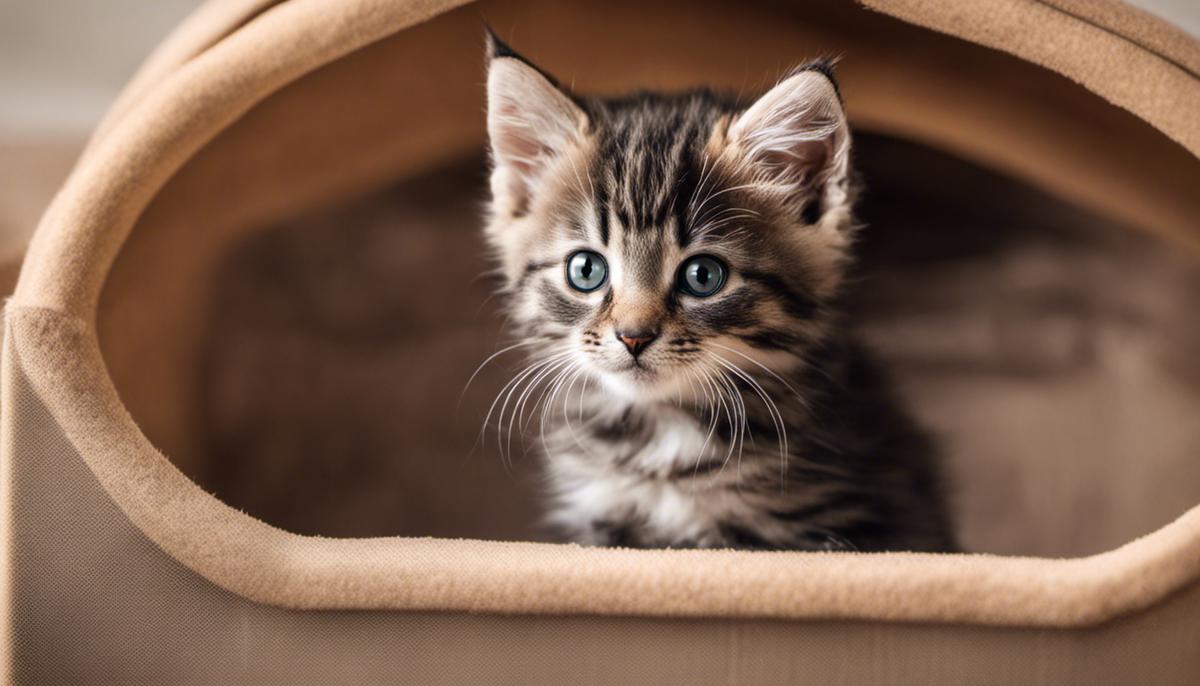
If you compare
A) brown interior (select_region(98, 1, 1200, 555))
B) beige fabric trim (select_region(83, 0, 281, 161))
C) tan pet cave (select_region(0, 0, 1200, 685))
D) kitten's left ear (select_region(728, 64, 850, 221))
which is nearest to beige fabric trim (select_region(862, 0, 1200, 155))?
tan pet cave (select_region(0, 0, 1200, 685))

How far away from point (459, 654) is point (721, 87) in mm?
1219

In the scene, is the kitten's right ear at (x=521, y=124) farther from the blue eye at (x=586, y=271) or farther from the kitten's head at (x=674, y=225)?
the blue eye at (x=586, y=271)

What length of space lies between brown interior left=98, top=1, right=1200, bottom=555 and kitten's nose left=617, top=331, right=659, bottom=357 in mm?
733

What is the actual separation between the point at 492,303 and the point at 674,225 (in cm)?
104

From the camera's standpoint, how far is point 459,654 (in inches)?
45.6

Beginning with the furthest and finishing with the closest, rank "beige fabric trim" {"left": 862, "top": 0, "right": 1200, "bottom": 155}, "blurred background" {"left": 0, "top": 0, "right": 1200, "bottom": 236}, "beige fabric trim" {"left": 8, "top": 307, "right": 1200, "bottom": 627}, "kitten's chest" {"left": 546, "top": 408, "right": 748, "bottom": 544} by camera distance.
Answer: "blurred background" {"left": 0, "top": 0, "right": 1200, "bottom": 236} < "kitten's chest" {"left": 546, "top": 408, "right": 748, "bottom": 544} < "beige fabric trim" {"left": 862, "top": 0, "right": 1200, "bottom": 155} < "beige fabric trim" {"left": 8, "top": 307, "right": 1200, "bottom": 627}

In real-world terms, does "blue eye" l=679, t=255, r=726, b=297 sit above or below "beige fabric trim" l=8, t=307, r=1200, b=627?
above

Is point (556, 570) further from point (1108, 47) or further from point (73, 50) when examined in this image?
point (73, 50)

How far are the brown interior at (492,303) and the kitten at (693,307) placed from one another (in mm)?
362

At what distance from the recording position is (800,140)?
1421mm

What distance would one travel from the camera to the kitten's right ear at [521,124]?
4.58ft

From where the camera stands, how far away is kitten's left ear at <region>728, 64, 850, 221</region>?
1.33 metres

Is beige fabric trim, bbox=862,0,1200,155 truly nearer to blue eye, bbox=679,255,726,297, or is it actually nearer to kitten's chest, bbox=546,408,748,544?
blue eye, bbox=679,255,726,297

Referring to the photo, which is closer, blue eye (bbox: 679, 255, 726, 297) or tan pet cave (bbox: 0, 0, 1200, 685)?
tan pet cave (bbox: 0, 0, 1200, 685)
